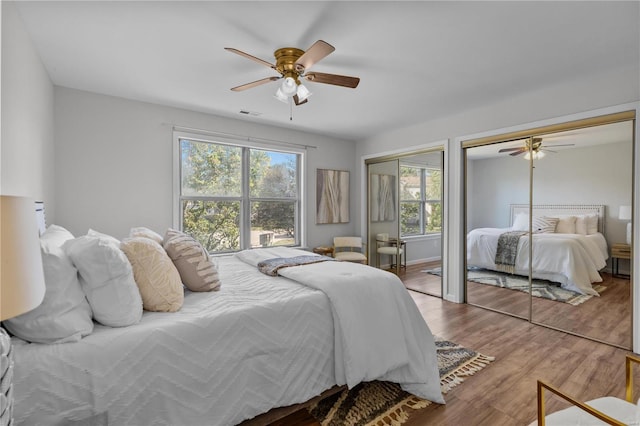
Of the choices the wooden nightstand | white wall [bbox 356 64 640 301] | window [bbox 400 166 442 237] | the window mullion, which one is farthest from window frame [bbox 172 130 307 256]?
the wooden nightstand

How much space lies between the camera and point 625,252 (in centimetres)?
275

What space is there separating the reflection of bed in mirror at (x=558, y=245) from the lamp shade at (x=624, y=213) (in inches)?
4.9

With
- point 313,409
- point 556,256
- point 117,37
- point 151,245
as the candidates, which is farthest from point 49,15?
point 556,256

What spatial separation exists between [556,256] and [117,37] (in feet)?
14.8

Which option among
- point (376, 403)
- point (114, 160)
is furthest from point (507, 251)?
point (114, 160)

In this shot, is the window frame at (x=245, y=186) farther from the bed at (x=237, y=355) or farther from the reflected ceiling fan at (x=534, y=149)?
the reflected ceiling fan at (x=534, y=149)

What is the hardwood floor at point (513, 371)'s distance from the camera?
187 centimetres

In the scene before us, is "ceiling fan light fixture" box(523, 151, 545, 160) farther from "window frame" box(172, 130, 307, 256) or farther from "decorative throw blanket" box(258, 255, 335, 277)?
"window frame" box(172, 130, 307, 256)

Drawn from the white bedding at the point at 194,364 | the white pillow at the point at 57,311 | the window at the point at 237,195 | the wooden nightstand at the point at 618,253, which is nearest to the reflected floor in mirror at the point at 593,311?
the wooden nightstand at the point at 618,253

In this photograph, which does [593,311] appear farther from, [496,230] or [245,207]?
[245,207]

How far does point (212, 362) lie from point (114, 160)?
288 centimetres

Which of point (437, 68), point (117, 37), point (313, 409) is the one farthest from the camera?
point (437, 68)

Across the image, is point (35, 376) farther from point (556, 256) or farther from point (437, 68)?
point (556, 256)

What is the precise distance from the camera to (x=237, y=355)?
60.8 inches
